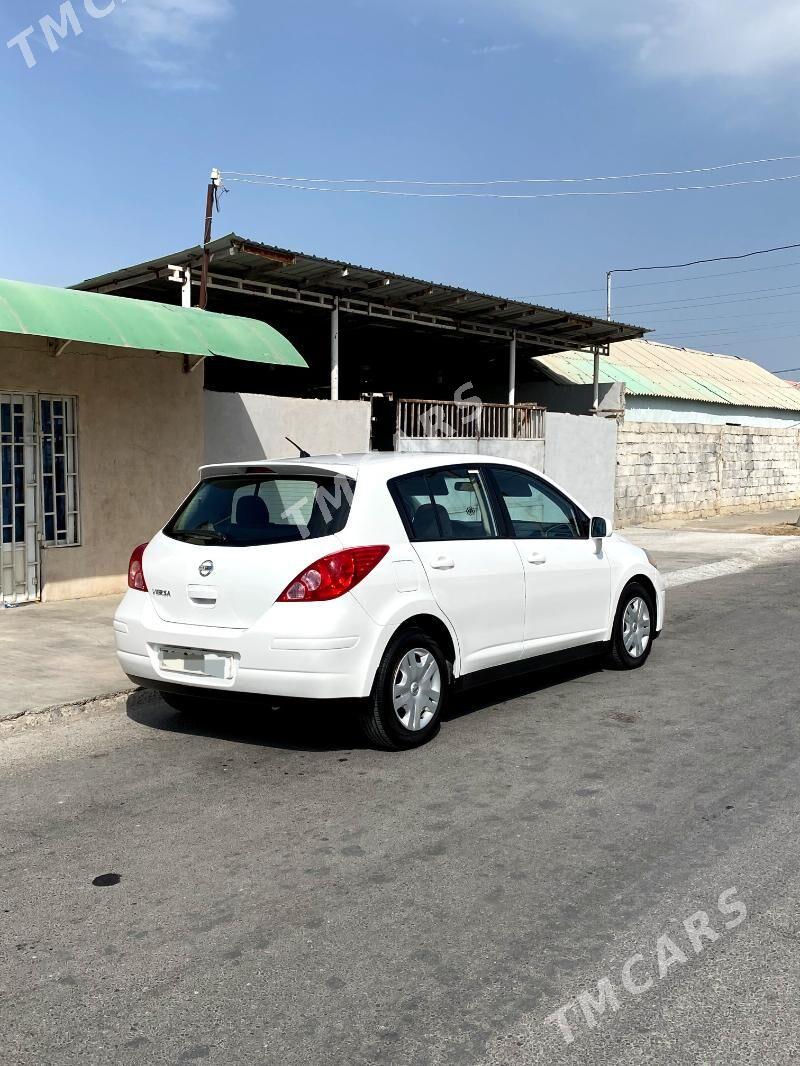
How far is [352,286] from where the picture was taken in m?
17.8

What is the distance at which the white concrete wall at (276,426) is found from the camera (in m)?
12.2

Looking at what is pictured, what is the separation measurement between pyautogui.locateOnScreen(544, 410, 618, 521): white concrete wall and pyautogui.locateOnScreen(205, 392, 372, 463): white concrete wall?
7.08 meters

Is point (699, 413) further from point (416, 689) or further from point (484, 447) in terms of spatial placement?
point (416, 689)

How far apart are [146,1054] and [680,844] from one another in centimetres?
236

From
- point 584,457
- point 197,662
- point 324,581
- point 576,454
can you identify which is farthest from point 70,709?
point 584,457

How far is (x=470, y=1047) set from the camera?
2795mm

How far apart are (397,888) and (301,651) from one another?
1.62 meters

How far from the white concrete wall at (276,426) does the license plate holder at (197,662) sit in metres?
6.46

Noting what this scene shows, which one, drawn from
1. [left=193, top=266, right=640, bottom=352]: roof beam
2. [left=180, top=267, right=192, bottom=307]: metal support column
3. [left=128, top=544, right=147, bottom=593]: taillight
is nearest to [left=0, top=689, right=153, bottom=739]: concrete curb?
[left=128, top=544, right=147, bottom=593]: taillight

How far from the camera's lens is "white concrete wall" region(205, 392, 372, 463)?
12.2 m

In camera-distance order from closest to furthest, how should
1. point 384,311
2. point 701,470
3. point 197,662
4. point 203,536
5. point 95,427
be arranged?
point 197,662 → point 203,536 → point 95,427 → point 384,311 → point 701,470

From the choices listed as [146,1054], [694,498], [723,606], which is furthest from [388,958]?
[694,498]

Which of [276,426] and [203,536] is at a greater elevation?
[276,426]

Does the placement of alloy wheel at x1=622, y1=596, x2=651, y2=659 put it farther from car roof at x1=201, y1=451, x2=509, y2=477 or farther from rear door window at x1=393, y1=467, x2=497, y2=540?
car roof at x1=201, y1=451, x2=509, y2=477
